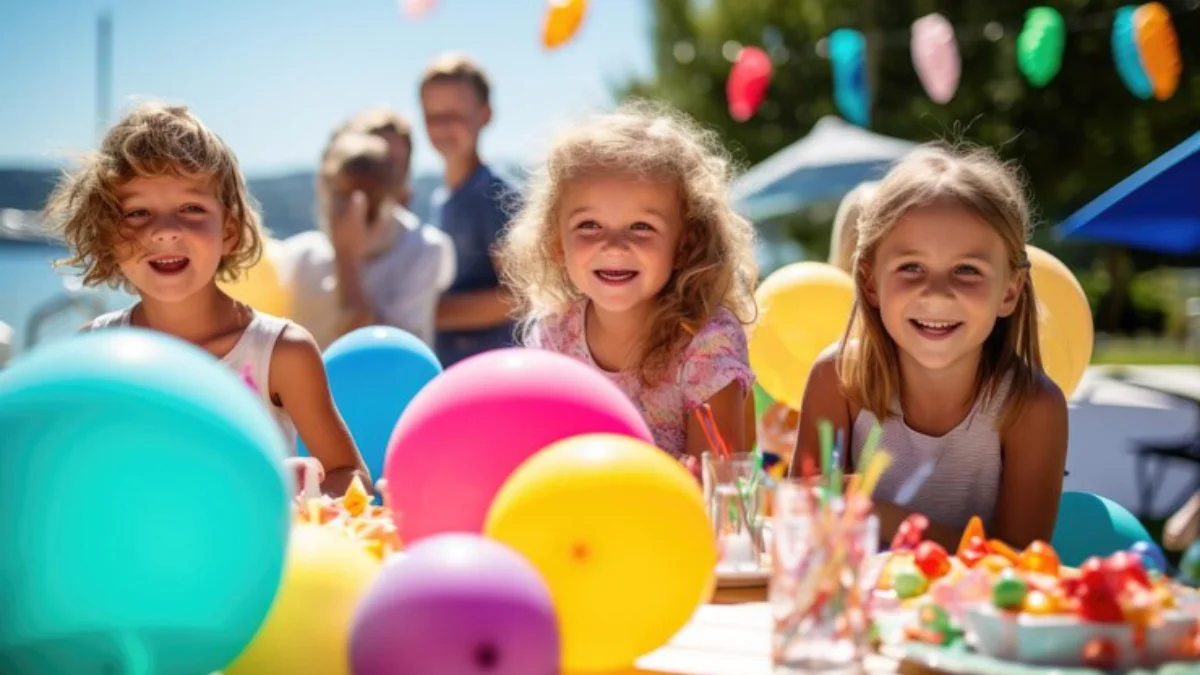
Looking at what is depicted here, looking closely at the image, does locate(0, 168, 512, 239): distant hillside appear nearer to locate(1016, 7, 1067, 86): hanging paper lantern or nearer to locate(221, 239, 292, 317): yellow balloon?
locate(221, 239, 292, 317): yellow balloon

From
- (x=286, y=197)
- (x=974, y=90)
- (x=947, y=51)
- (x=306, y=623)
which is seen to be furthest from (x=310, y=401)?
(x=974, y=90)

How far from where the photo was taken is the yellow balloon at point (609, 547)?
1.41m

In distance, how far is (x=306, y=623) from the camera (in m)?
1.43

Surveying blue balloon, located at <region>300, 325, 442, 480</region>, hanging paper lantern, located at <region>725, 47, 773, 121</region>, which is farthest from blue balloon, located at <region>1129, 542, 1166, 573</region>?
hanging paper lantern, located at <region>725, 47, 773, 121</region>

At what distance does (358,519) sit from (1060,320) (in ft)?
8.22

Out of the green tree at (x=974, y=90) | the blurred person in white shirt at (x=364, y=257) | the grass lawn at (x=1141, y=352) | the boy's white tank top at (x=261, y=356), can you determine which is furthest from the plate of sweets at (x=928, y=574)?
the grass lawn at (x=1141, y=352)

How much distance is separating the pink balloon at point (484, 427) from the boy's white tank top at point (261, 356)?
3.46 feet

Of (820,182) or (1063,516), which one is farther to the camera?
(820,182)

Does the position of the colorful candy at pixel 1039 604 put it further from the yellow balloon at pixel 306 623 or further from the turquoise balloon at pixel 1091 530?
the turquoise balloon at pixel 1091 530

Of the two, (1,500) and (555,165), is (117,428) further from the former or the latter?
(555,165)

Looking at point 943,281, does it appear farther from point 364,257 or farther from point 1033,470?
point 364,257

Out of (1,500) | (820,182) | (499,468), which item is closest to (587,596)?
(499,468)

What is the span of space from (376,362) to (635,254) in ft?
3.08

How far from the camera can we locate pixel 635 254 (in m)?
2.83
